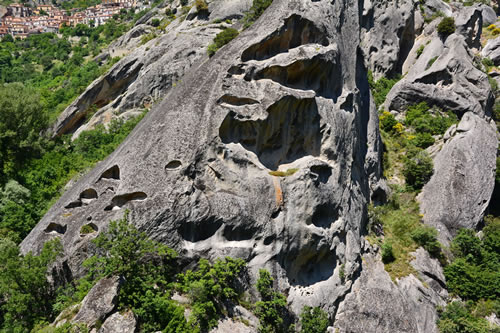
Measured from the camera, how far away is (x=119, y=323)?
12.3 metres

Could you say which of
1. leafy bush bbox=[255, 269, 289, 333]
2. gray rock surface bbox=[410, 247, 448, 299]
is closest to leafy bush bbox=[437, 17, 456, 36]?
gray rock surface bbox=[410, 247, 448, 299]

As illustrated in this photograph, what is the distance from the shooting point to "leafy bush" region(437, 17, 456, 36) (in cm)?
3934

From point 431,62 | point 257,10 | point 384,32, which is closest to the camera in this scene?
point 257,10

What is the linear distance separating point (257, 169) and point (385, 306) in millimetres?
10462

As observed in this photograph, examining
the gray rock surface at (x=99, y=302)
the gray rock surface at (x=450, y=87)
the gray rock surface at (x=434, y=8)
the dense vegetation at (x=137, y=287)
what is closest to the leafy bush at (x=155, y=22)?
the gray rock surface at (x=450, y=87)

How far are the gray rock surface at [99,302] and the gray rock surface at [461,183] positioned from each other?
2153 cm

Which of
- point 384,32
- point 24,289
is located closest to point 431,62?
point 384,32

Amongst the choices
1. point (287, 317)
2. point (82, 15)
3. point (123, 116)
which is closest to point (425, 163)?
point (287, 317)

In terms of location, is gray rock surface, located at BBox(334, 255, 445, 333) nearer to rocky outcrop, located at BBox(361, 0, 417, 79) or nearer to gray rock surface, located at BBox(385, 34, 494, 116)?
gray rock surface, located at BBox(385, 34, 494, 116)

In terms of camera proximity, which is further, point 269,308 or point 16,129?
point 16,129

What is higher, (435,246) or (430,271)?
(435,246)

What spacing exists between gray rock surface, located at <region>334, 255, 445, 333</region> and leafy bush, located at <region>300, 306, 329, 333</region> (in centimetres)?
194

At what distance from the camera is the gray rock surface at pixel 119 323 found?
477 inches

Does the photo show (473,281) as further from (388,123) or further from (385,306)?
(388,123)
